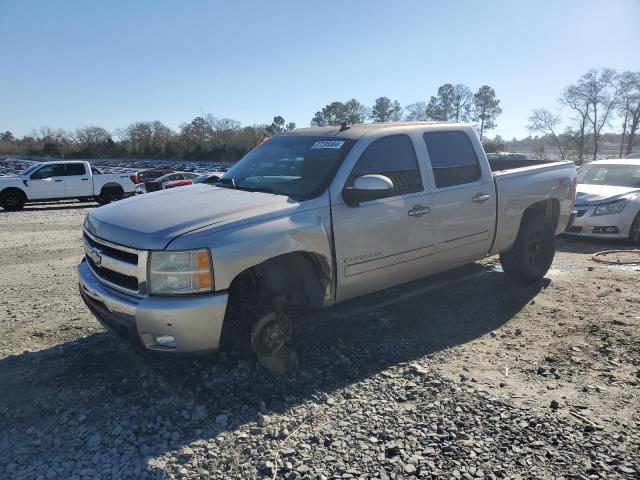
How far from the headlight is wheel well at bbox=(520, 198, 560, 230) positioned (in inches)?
165

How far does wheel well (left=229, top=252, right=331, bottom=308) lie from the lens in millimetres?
3613

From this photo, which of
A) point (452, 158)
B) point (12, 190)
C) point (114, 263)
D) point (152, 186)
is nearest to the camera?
point (114, 263)

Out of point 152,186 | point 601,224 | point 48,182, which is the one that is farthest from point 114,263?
point 152,186

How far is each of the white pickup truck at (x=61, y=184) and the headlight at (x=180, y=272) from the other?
708 inches

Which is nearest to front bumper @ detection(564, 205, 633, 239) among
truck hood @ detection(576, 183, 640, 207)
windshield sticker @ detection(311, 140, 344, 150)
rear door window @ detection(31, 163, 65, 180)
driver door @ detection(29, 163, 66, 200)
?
truck hood @ detection(576, 183, 640, 207)

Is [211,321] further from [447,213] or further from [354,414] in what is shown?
[447,213]

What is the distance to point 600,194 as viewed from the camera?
8.99m

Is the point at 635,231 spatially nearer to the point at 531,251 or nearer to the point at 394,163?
the point at 531,251

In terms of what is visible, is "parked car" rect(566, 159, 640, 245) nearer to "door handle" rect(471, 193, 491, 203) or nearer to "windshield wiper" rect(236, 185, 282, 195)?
"door handle" rect(471, 193, 491, 203)

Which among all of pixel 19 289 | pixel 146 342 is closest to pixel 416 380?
pixel 146 342

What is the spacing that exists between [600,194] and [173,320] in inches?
338

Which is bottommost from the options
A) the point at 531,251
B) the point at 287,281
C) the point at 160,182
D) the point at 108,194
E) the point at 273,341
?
the point at 273,341

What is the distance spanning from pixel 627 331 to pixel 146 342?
13.8 ft

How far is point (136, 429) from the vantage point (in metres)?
2.99
